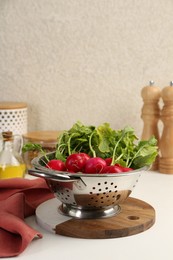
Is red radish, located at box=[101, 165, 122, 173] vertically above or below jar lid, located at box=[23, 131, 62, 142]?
below

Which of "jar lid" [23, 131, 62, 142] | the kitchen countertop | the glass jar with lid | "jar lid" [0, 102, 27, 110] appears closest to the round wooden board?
the kitchen countertop

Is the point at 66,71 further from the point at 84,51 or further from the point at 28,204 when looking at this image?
the point at 28,204

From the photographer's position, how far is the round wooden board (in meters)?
0.80

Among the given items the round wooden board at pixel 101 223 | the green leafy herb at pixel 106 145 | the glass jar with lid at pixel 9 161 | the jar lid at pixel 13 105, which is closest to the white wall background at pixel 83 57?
the jar lid at pixel 13 105

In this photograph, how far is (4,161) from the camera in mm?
1195

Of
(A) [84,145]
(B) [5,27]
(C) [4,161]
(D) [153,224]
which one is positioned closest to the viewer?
(D) [153,224]

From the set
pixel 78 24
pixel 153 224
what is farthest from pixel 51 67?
pixel 153 224

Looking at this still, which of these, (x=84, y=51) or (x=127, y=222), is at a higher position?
(x=84, y=51)

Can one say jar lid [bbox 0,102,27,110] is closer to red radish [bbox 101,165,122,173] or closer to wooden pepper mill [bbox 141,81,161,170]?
wooden pepper mill [bbox 141,81,161,170]

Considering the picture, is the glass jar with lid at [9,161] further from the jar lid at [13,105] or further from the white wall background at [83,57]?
the white wall background at [83,57]

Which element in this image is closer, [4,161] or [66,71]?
[4,161]

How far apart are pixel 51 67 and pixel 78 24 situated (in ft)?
0.52

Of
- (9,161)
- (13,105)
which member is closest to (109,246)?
(9,161)

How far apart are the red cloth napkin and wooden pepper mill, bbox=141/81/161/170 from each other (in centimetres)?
39
